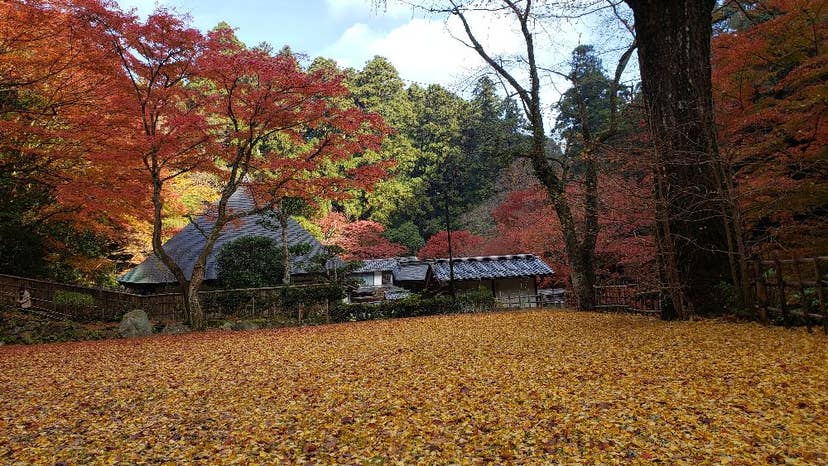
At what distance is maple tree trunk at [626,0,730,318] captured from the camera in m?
6.78

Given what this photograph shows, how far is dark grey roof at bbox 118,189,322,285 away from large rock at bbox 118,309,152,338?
182 inches

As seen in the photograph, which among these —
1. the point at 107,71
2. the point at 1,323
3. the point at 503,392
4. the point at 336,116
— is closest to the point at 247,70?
the point at 336,116

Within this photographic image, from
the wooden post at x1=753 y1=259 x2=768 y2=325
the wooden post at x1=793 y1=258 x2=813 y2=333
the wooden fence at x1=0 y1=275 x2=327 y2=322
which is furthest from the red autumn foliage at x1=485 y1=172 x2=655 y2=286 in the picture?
the wooden fence at x1=0 y1=275 x2=327 y2=322

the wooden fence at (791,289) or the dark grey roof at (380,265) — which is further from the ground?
the dark grey roof at (380,265)

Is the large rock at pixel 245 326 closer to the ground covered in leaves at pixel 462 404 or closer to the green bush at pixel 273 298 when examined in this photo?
the green bush at pixel 273 298

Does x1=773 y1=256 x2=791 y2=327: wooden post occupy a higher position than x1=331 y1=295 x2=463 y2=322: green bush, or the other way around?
x1=773 y1=256 x2=791 y2=327: wooden post

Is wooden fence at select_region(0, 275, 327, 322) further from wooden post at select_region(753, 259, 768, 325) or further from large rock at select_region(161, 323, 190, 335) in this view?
wooden post at select_region(753, 259, 768, 325)

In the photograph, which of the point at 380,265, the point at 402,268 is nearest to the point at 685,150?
the point at 402,268

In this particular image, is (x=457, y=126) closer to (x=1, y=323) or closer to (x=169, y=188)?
(x=169, y=188)

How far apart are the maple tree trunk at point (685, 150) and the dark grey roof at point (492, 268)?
12053 mm

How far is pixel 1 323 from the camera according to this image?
37.0ft

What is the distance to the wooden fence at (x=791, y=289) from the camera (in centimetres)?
511

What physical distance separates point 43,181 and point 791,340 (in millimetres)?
14614

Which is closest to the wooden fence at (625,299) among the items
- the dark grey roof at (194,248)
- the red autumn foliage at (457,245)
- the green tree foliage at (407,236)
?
the dark grey roof at (194,248)
